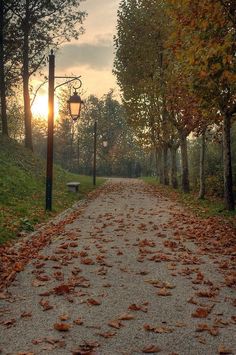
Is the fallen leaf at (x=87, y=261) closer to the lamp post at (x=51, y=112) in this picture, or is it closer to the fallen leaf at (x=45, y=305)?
the fallen leaf at (x=45, y=305)

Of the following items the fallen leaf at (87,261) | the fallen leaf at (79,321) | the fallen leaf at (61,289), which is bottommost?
the fallen leaf at (79,321)

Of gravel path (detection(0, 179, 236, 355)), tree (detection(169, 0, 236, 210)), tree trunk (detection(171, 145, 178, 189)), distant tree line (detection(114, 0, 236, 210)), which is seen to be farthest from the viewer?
tree trunk (detection(171, 145, 178, 189))

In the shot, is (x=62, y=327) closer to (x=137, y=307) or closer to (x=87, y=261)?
(x=137, y=307)

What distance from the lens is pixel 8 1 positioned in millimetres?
30781

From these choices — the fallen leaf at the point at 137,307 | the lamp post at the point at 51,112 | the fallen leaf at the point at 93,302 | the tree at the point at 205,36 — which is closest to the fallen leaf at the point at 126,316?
the fallen leaf at the point at 137,307

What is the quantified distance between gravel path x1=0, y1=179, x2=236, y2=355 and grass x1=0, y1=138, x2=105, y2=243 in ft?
6.11

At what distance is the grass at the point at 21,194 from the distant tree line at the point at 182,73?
249 inches

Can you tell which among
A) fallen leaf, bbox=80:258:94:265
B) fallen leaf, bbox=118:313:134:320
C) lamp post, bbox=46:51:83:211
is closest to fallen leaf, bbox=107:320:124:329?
fallen leaf, bbox=118:313:134:320

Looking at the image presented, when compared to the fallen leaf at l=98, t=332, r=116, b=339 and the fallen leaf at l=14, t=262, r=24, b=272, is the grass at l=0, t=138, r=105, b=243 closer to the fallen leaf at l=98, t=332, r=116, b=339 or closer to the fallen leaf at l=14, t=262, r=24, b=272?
the fallen leaf at l=14, t=262, r=24, b=272

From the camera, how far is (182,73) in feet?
50.3

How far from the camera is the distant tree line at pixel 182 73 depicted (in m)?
10.2

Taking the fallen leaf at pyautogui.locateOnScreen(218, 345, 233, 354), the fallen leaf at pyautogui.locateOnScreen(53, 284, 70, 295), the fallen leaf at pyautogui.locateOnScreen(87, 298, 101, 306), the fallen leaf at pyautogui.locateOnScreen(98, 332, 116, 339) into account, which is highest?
the fallen leaf at pyautogui.locateOnScreen(53, 284, 70, 295)

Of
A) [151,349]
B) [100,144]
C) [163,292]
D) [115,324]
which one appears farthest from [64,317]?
[100,144]

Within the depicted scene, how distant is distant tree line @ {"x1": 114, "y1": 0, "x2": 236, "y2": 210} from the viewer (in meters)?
10.2
